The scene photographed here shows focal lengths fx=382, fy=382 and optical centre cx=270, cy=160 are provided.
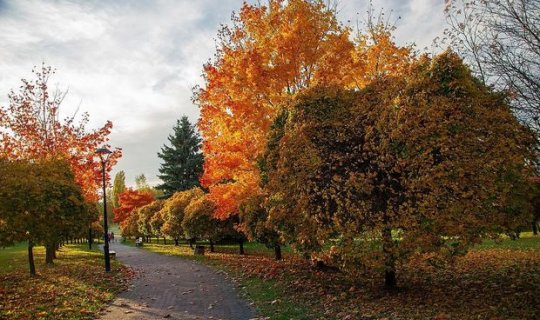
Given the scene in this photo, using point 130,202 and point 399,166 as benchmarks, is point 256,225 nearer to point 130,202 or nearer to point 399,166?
point 399,166

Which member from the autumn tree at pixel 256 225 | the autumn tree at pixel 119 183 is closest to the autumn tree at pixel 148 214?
the autumn tree at pixel 256 225

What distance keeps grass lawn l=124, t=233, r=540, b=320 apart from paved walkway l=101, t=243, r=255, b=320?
2.05 feet

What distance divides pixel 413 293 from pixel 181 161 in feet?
143

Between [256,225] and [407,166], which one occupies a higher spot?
[407,166]

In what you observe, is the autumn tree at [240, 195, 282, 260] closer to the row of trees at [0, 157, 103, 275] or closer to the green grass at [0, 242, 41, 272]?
the row of trees at [0, 157, 103, 275]

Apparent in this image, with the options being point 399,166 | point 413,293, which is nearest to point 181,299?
point 413,293

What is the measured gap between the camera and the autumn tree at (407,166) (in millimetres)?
7746

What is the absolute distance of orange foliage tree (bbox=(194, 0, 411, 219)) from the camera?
1391 centimetres

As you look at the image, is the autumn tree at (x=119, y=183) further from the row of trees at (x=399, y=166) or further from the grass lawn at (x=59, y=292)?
the row of trees at (x=399, y=166)

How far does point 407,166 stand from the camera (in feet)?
27.1

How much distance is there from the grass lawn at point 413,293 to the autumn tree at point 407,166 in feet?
2.97

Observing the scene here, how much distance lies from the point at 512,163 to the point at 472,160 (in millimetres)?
806

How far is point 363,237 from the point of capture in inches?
341

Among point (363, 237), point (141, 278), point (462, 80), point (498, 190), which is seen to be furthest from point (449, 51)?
point (141, 278)
